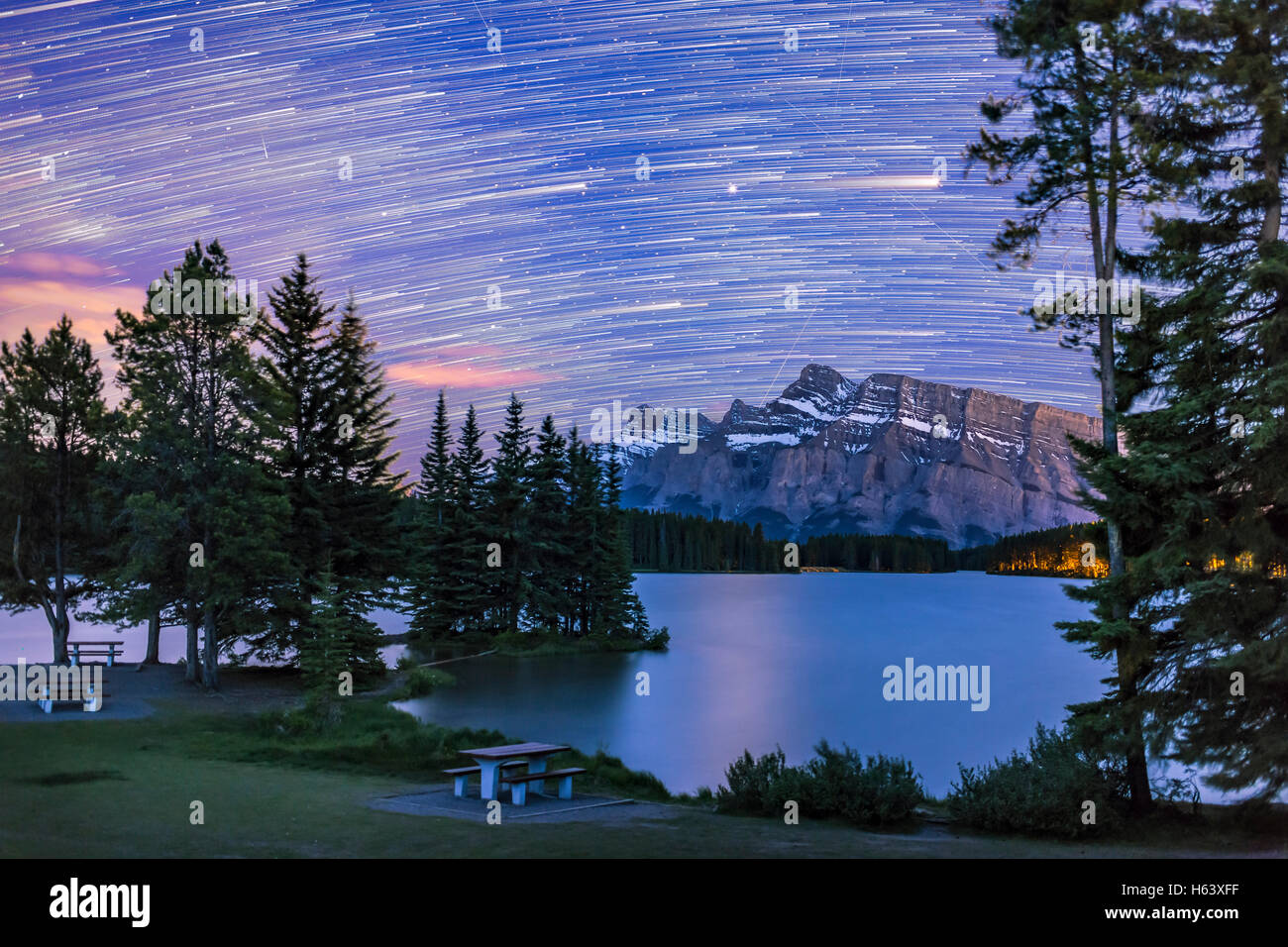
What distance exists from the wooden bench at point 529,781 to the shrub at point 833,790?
2.43m

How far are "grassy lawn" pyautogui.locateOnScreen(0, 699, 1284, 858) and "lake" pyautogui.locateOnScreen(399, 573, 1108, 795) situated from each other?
27.4 feet

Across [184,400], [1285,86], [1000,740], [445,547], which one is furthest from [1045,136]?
[445,547]

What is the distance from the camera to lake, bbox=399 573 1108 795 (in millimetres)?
29531

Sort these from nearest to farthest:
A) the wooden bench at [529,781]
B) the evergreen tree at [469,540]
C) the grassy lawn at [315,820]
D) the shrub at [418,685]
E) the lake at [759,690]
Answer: the grassy lawn at [315,820] → the wooden bench at [529,781] → the lake at [759,690] → the shrub at [418,685] → the evergreen tree at [469,540]

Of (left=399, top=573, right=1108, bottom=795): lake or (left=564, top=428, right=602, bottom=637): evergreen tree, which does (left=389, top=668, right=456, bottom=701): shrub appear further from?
(left=564, top=428, right=602, bottom=637): evergreen tree

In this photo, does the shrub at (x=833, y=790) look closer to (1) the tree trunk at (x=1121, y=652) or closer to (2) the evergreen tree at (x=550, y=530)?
(1) the tree trunk at (x=1121, y=652)

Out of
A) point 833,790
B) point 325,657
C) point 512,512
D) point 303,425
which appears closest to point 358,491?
point 303,425

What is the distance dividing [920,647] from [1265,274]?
54593 mm

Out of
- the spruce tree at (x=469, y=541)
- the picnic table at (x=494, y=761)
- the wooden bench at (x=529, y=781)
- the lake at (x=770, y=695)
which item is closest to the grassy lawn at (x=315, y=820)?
the wooden bench at (x=529, y=781)

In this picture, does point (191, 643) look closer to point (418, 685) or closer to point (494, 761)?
point (418, 685)

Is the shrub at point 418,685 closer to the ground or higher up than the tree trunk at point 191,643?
closer to the ground

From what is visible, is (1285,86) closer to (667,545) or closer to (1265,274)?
(1265,274)

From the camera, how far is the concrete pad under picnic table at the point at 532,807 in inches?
506

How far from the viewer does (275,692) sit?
29.1 m
